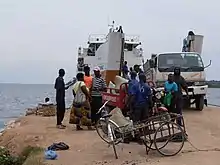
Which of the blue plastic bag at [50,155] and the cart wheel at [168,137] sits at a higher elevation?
the cart wheel at [168,137]

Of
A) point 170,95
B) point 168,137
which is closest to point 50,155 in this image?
point 168,137

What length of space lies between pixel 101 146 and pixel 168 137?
6.27 ft

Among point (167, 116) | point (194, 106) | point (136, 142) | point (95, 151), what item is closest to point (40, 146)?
point (95, 151)

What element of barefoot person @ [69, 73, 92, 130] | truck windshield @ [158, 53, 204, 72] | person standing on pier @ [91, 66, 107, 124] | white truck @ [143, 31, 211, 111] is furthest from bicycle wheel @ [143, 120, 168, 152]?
truck windshield @ [158, 53, 204, 72]

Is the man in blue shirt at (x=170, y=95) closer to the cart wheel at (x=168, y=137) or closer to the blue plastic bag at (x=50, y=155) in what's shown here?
the cart wheel at (x=168, y=137)

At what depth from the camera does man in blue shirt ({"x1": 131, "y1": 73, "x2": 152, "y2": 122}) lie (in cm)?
1063

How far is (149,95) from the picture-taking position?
10.7m

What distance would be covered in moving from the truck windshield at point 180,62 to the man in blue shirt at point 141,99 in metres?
7.14

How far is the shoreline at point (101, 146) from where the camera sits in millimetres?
8953

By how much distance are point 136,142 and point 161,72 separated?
295 inches

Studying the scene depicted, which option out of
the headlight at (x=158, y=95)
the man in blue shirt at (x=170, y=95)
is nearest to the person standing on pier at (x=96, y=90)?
the headlight at (x=158, y=95)

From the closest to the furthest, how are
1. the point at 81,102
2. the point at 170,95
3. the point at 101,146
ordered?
the point at 101,146, the point at 170,95, the point at 81,102

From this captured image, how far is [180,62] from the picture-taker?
17875 mm

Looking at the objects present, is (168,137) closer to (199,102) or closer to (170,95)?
(170,95)
